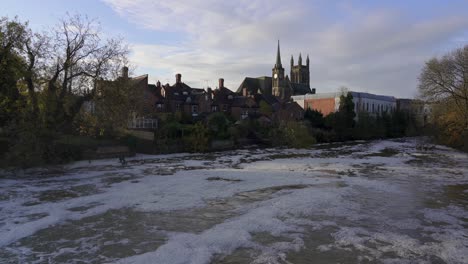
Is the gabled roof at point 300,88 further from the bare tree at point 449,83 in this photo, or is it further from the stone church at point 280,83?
the bare tree at point 449,83

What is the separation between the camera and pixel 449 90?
3528 cm

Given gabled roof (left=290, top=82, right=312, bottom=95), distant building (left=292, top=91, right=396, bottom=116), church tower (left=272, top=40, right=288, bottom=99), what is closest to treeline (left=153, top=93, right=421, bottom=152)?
distant building (left=292, top=91, right=396, bottom=116)

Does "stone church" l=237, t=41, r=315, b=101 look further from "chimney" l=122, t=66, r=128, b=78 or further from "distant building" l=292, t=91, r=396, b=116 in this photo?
"chimney" l=122, t=66, r=128, b=78

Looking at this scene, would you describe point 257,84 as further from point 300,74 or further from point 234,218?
point 234,218

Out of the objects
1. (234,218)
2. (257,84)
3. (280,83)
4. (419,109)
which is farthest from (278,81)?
(234,218)

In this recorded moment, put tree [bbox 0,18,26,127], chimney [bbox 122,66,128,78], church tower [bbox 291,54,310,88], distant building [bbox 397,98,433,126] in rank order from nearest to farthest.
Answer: tree [bbox 0,18,26,127]
chimney [bbox 122,66,128,78]
distant building [bbox 397,98,433,126]
church tower [bbox 291,54,310,88]

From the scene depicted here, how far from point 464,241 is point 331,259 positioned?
4.00m

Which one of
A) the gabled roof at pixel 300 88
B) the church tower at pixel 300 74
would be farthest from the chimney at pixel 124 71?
the church tower at pixel 300 74

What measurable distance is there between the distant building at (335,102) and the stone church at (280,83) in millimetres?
8068

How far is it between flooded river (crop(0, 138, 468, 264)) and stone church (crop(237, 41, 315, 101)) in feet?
221

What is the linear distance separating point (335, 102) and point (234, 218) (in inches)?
2561

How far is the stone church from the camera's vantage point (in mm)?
90312

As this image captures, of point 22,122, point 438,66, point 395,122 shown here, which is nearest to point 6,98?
point 22,122

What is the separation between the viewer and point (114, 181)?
63.5 feet
